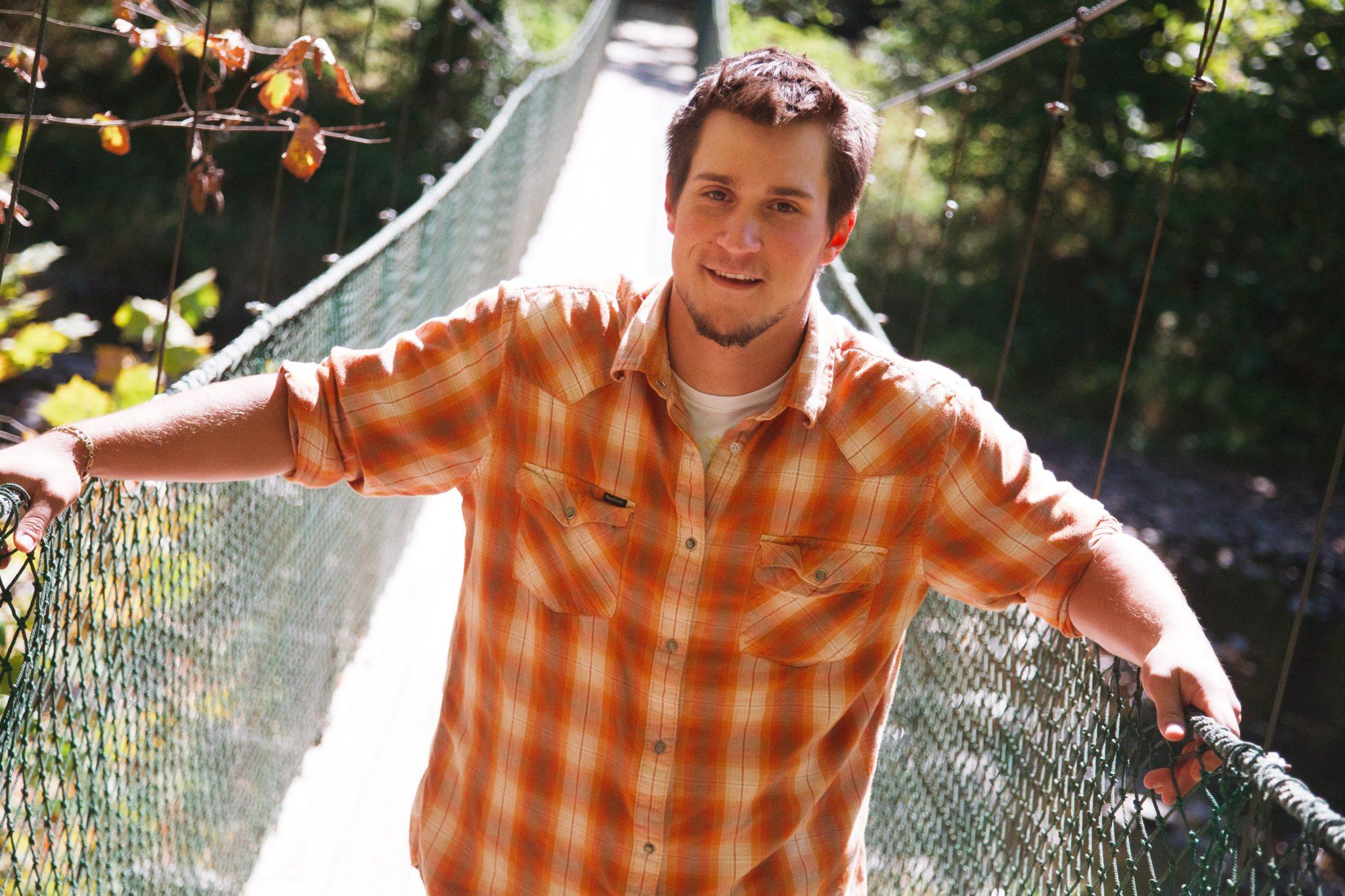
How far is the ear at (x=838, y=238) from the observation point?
1.41m

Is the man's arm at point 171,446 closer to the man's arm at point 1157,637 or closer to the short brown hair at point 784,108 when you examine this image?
the short brown hair at point 784,108

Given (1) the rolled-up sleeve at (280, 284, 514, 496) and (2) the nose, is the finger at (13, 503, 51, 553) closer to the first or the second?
(1) the rolled-up sleeve at (280, 284, 514, 496)

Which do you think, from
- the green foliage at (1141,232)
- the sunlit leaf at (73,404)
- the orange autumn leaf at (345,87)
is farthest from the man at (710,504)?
the green foliage at (1141,232)

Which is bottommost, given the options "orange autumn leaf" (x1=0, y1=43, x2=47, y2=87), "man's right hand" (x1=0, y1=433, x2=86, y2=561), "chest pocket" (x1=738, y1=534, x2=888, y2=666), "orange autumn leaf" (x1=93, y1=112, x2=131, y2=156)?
"chest pocket" (x1=738, y1=534, x2=888, y2=666)

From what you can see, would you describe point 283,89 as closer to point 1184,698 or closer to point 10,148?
point 10,148

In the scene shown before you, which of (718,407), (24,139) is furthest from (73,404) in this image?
(718,407)

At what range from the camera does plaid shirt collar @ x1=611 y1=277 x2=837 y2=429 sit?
1343 mm

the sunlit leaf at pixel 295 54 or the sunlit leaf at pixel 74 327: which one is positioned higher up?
the sunlit leaf at pixel 295 54

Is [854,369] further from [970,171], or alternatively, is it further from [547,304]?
[970,171]

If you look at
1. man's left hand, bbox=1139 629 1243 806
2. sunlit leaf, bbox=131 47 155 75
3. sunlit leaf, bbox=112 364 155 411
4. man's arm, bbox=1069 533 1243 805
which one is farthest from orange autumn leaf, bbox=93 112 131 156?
man's left hand, bbox=1139 629 1243 806

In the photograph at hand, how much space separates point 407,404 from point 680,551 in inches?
13.0

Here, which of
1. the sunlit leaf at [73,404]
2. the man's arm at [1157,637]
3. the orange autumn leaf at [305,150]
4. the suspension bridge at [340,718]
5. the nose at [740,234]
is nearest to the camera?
the man's arm at [1157,637]

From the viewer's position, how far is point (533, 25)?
16.3 meters

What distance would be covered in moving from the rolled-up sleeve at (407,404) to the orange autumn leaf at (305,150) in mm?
671
